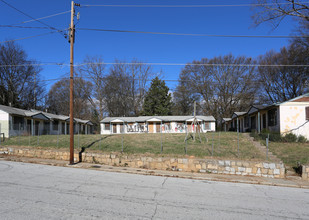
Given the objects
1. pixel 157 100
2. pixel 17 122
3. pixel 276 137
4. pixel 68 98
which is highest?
pixel 68 98

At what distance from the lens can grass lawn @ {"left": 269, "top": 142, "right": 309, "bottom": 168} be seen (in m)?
13.3

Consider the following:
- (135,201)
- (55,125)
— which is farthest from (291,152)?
(55,125)

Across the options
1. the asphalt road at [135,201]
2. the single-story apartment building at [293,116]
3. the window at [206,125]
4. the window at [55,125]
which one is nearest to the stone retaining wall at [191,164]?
the asphalt road at [135,201]

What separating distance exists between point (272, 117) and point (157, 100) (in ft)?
88.6

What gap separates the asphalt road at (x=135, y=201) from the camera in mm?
5160

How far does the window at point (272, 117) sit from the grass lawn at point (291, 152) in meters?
4.36

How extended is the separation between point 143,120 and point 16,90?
24.7 meters

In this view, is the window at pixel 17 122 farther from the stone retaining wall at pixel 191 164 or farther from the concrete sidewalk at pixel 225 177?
the concrete sidewalk at pixel 225 177

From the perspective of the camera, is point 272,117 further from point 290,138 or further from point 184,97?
point 184,97

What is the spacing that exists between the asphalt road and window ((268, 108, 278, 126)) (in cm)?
1465

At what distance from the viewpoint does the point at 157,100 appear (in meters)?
→ 46.9

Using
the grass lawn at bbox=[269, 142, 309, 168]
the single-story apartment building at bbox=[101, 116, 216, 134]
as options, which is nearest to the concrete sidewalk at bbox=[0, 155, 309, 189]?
the grass lawn at bbox=[269, 142, 309, 168]

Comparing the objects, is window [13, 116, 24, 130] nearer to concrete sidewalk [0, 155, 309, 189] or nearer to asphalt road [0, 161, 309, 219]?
concrete sidewalk [0, 155, 309, 189]

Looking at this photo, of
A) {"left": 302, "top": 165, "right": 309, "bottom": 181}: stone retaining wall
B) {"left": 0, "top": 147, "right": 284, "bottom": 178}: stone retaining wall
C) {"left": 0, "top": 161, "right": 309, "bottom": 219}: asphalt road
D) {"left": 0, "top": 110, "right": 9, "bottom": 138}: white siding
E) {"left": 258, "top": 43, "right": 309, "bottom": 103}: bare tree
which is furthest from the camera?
{"left": 258, "top": 43, "right": 309, "bottom": 103}: bare tree
